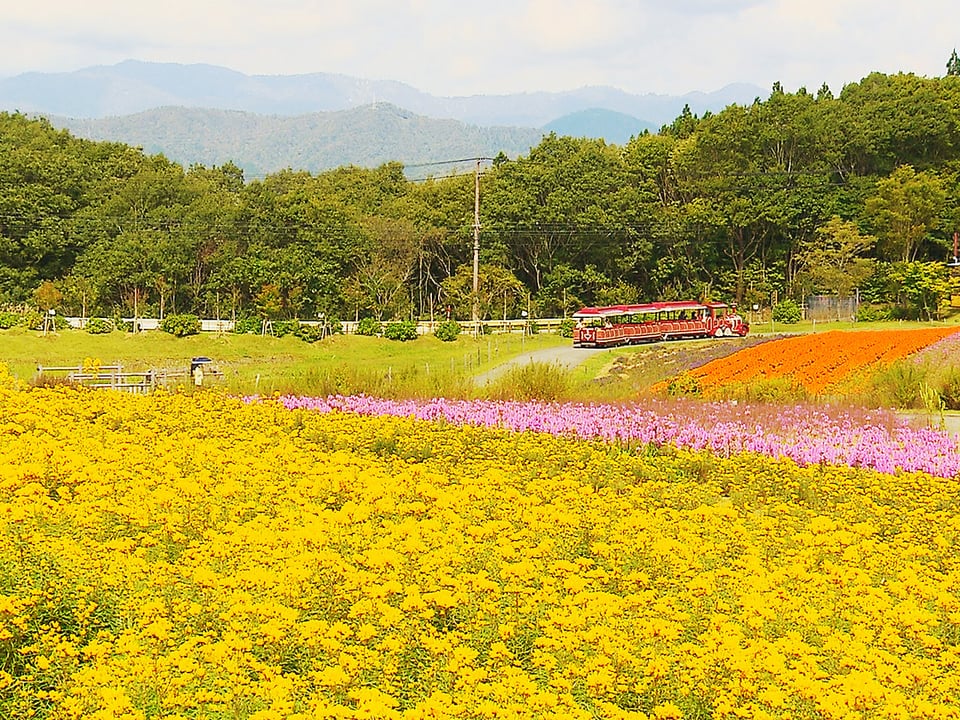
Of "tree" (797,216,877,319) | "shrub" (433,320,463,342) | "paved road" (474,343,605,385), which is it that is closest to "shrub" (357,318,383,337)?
"shrub" (433,320,463,342)

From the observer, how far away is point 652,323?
35.7m

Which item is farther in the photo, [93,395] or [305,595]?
[93,395]

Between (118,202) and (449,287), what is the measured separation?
47.6ft

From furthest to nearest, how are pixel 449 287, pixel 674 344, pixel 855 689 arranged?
pixel 449 287 < pixel 674 344 < pixel 855 689

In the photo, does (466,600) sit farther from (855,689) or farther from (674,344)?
(674,344)

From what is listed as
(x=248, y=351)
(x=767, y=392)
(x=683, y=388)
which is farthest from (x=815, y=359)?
(x=248, y=351)

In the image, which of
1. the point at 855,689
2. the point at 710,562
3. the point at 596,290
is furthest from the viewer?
the point at 596,290

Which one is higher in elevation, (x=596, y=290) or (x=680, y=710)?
(x=596, y=290)

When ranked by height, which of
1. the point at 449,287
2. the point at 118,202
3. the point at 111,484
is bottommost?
the point at 111,484

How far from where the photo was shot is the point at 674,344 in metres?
32.8

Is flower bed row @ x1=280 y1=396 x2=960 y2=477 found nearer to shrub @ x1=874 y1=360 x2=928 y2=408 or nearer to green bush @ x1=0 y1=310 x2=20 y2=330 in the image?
shrub @ x1=874 y1=360 x2=928 y2=408

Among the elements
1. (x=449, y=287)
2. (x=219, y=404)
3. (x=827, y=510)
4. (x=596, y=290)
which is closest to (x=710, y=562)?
(x=827, y=510)

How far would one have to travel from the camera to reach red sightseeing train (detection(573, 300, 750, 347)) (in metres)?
34.2

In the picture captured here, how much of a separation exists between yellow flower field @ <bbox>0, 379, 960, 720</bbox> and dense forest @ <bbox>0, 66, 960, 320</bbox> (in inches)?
1237
